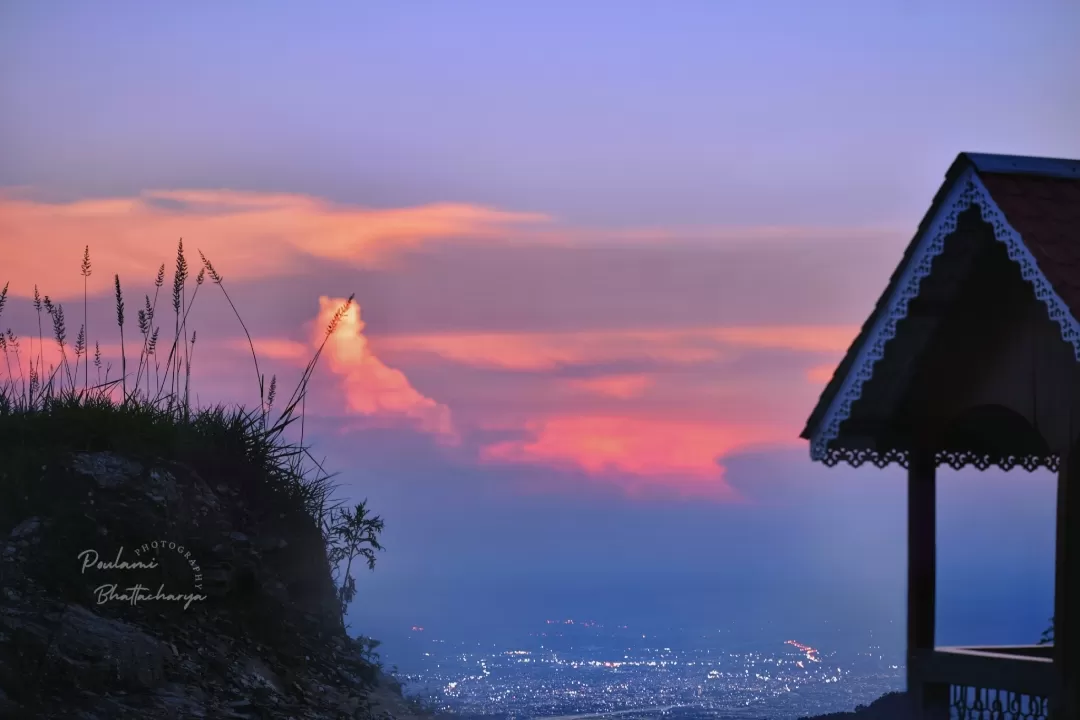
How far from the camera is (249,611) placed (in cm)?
978

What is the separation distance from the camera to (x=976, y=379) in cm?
969

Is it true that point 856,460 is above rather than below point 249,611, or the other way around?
above

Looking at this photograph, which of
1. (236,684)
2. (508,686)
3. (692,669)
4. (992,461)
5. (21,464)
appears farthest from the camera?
(692,669)

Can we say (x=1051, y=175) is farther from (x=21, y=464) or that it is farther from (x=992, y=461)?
(x=21, y=464)

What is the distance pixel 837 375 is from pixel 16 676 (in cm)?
632

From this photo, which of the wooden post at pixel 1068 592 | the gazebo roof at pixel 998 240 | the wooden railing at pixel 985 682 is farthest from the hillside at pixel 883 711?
the gazebo roof at pixel 998 240

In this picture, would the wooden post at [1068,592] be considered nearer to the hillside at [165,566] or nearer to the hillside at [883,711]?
the hillside at [883,711]

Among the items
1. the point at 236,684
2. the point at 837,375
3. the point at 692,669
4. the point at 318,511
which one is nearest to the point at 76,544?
the point at 236,684

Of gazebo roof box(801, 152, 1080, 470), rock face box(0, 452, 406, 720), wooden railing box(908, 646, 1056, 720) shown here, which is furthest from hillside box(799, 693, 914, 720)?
rock face box(0, 452, 406, 720)

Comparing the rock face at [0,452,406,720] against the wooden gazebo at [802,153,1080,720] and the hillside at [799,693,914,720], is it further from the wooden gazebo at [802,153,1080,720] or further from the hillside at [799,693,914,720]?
the wooden gazebo at [802,153,1080,720]

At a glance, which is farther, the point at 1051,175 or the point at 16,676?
the point at 1051,175

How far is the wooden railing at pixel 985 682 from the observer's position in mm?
8992

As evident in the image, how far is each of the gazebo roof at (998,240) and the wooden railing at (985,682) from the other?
6.39 ft

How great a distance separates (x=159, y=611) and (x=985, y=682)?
640 centimetres
